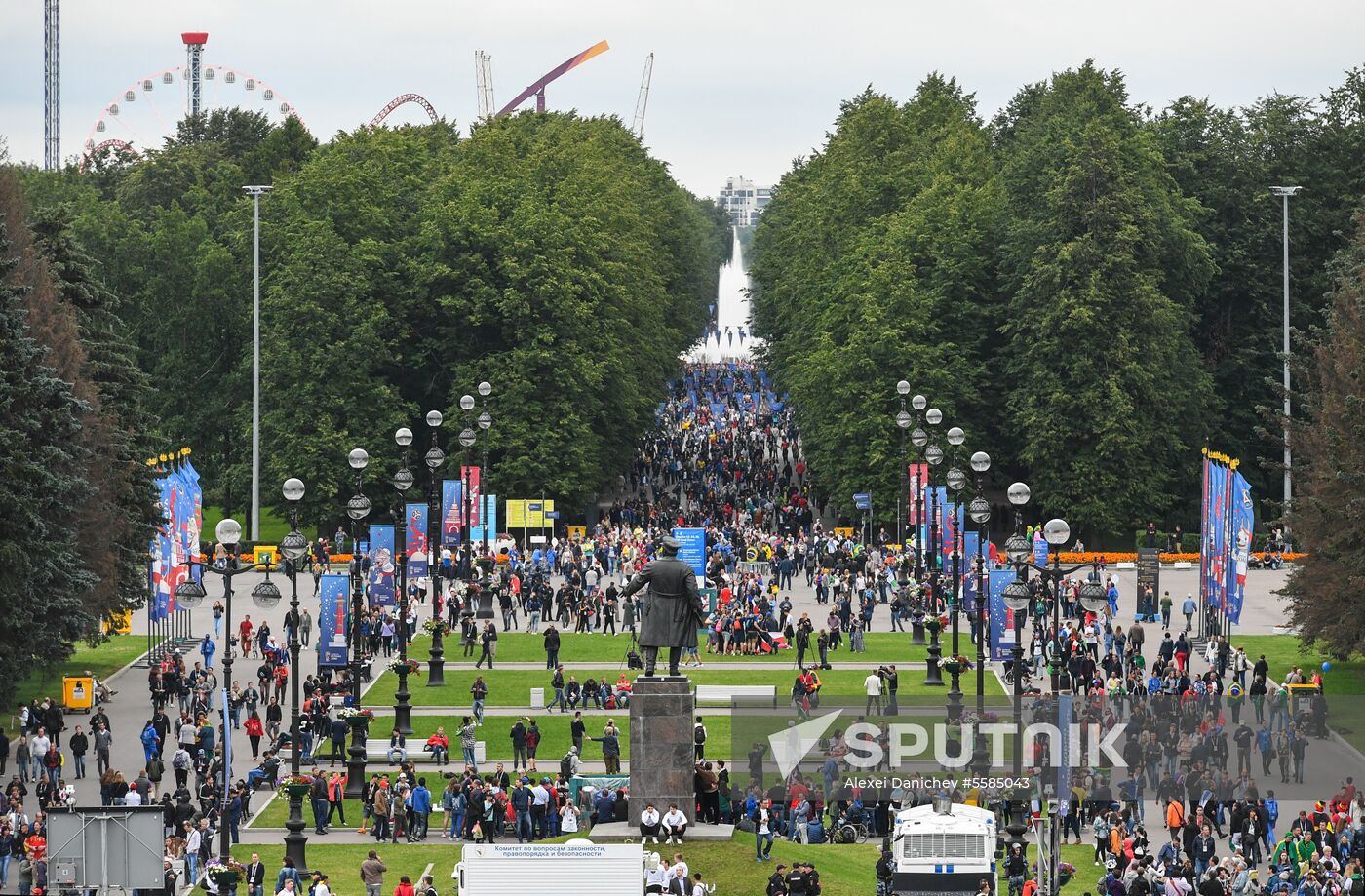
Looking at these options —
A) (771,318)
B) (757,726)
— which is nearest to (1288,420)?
(757,726)

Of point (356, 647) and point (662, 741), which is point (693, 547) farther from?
point (662, 741)

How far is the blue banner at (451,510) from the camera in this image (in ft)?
227

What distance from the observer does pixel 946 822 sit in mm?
34875

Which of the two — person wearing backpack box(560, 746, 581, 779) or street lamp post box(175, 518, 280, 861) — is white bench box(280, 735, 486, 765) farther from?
street lamp post box(175, 518, 280, 861)

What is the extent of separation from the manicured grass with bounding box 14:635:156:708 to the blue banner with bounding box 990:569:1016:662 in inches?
785

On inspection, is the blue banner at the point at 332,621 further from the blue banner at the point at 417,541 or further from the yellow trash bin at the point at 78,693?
the blue banner at the point at 417,541

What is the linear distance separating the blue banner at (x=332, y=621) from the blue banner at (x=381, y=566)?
6295 millimetres

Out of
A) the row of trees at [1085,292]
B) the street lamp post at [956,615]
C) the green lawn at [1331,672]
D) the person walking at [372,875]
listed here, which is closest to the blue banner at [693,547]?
the street lamp post at [956,615]

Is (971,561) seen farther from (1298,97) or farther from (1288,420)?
(1298,97)

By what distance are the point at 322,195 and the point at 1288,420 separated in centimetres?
4105

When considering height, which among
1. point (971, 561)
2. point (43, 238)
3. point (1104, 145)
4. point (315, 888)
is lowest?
point (315, 888)

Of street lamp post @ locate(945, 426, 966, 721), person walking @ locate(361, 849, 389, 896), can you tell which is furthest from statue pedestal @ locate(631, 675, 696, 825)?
street lamp post @ locate(945, 426, 966, 721)

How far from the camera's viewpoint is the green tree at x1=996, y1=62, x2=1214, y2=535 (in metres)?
81.1

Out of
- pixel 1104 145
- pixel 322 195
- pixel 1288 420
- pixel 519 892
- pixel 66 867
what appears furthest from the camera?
pixel 322 195
